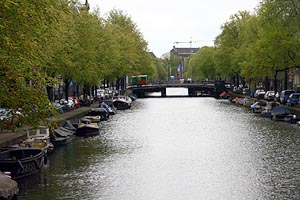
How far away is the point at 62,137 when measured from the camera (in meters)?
45.2

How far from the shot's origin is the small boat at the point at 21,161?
29.9m

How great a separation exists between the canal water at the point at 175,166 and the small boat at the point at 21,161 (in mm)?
582

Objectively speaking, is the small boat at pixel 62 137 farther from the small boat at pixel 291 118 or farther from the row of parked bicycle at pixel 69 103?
the small boat at pixel 291 118

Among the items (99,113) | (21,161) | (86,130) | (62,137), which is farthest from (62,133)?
(99,113)

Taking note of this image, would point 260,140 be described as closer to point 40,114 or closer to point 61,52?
point 61,52

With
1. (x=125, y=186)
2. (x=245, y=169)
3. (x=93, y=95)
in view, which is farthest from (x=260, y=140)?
(x=93, y=95)

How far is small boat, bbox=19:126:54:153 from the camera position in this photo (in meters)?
36.3

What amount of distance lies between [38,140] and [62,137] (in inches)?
292

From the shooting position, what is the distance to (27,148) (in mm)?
33469

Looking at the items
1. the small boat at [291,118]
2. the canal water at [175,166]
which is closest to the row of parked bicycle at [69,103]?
the canal water at [175,166]

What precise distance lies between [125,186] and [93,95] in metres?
65.8

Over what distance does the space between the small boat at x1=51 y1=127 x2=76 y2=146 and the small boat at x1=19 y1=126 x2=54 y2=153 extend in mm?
2146

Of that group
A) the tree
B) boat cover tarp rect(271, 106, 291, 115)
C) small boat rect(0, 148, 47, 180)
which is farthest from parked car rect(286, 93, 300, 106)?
the tree

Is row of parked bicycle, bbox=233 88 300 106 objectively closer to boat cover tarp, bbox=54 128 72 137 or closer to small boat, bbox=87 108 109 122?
small boat, bbox=87 108 109 122
